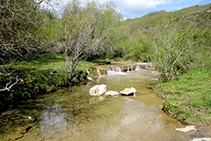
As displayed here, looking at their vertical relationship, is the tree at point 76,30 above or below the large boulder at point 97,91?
above

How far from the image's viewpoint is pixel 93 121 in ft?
15.2

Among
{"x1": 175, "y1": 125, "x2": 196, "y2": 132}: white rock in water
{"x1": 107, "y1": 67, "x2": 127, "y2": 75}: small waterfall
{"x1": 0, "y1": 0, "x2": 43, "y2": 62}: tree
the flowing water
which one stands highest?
{"x1": 0, "y1": 0, "x2": 43, "y2": 62}: tree

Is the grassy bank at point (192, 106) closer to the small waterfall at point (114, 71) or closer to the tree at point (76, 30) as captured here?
the tree at point (76, 30)

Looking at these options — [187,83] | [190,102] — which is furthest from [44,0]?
[187,83]

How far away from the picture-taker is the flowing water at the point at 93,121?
12.1 ft

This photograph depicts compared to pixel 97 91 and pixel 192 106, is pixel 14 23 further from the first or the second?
pixel 192 106

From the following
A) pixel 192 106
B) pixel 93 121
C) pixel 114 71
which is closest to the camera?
pixel 93 121

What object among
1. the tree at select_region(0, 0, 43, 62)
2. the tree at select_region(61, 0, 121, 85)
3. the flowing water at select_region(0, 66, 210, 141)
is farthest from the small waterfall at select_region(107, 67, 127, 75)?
the tree at select_region(0, 0, 43, 62)

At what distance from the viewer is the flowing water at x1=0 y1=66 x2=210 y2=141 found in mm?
3699

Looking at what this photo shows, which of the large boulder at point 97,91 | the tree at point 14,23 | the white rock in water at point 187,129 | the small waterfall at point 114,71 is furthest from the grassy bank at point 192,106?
the small waterfall at point 114,71

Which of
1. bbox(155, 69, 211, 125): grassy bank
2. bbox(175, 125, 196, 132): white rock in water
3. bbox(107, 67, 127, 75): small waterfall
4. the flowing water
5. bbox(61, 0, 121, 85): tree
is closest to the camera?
the flowing water

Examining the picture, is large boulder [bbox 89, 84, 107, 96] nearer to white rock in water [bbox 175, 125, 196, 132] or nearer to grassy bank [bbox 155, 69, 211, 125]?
grassy bank [bbox 155, 69, 211, 125]

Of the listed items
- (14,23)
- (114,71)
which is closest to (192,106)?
(14,23)

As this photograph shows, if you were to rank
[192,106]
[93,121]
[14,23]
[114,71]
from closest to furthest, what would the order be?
[93,121] → [192,106] → [14,23] → [114,71]
